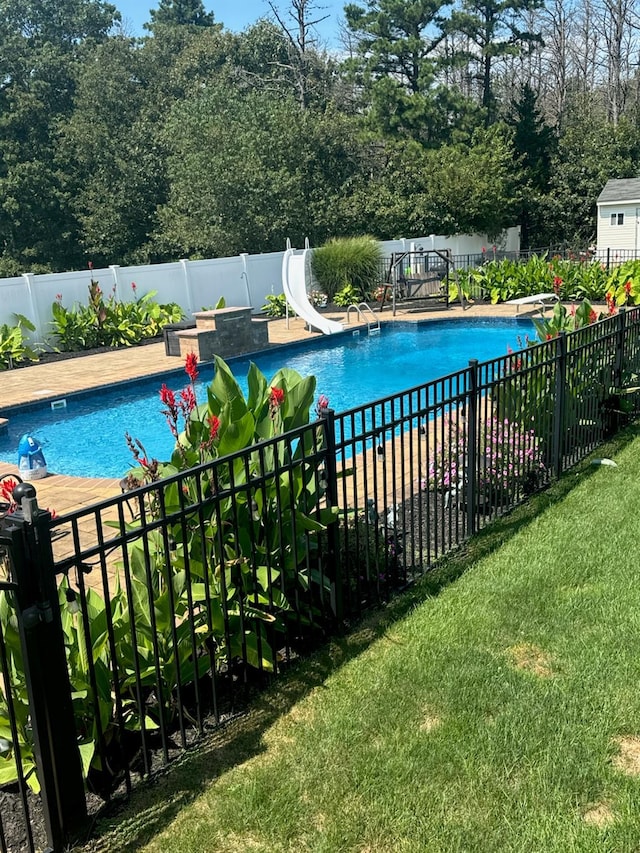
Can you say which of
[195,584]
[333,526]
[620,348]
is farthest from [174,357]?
[195,584]

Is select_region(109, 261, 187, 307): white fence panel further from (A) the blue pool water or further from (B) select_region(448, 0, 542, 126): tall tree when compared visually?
(B) select_region(448, 0, 542, 126): tall tree

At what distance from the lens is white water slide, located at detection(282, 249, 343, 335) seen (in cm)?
1623

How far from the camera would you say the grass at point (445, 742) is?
97.3 inches

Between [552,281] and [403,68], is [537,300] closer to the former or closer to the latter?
[552,281]

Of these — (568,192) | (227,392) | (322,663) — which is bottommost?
(322,663)

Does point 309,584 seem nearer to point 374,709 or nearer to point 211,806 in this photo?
point 374,709

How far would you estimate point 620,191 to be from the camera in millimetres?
31875

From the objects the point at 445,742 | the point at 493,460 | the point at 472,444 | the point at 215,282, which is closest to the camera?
the point at 445,742

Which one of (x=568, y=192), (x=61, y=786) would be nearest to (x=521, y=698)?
(x=61, y=786)

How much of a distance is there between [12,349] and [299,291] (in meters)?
6.18

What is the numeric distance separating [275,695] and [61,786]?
1065 mm

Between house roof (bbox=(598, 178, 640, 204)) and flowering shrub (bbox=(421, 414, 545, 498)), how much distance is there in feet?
96.0

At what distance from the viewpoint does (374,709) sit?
3.11 m

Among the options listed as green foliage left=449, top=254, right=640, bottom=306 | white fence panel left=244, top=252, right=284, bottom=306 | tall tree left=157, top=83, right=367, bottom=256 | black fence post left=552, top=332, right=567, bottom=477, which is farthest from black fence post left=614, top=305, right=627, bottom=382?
tall tree left=157, top=83, right=367, bottom=256
